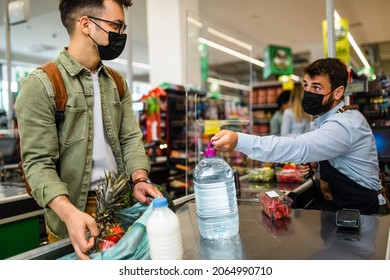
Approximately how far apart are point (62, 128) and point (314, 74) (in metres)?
1.41

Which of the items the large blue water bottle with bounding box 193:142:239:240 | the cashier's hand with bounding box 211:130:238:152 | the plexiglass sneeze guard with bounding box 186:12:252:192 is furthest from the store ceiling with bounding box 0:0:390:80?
the large blue water bottle with bounding box 193:142:239:240

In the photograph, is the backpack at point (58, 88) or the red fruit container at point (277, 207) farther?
the red fruit container at point (277, 207)

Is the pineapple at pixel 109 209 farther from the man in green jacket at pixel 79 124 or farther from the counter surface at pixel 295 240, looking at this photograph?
the counter surface at pixel 295 240

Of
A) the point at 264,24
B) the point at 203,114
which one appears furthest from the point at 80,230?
the point at 264,24

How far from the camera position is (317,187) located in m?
2.59

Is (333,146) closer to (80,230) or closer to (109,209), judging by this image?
(109,209)

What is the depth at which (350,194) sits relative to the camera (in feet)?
6.25

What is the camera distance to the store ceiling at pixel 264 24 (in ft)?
28.5

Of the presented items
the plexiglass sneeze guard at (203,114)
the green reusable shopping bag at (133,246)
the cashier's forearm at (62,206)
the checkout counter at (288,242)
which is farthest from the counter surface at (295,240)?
the plexiglass sneeze guard at (203,114)

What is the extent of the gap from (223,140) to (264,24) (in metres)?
10.2

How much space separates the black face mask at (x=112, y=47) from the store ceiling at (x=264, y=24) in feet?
16.9

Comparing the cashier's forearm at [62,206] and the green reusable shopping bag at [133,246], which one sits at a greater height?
the cashier's forearm at [62,206]

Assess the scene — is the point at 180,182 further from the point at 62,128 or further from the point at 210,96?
the point at 62,128
